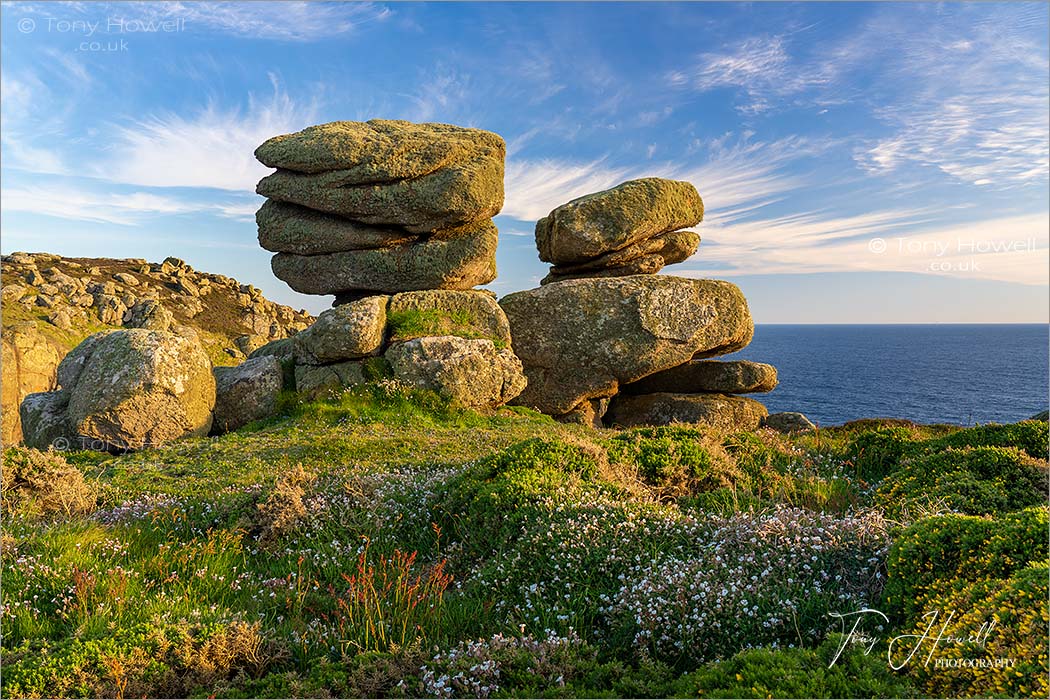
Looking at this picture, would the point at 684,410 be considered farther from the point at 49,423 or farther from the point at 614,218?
the point at 49,423

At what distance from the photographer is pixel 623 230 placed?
27797mm

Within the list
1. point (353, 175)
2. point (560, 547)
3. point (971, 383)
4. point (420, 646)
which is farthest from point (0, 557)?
point (971, 383)

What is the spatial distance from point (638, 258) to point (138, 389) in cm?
2118

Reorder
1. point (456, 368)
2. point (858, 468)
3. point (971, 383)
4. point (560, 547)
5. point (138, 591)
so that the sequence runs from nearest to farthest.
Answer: point (138, 591)
point (560, 547)
point (858, 468)
point (456, 368)
point (971, 383)

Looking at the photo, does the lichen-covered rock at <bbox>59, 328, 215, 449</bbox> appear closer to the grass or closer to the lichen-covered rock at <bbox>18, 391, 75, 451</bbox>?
the lichen-covered rock at <bbox>18, 391, 75, 451</bbox>

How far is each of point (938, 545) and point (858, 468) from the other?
778 centimetres

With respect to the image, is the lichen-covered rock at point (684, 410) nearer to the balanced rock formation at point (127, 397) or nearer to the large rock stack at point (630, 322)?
the large rock stack at point (630, 322)

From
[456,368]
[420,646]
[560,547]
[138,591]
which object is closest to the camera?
[420,646]

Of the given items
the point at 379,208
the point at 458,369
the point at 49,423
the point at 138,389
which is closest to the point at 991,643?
the point at 458,369

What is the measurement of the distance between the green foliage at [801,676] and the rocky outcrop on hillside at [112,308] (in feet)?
137

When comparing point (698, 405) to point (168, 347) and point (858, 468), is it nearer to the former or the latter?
point (858, 468)

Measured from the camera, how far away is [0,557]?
809 cm

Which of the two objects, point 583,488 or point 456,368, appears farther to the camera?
point 456,368

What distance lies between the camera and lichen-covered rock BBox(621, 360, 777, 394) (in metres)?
29.7
